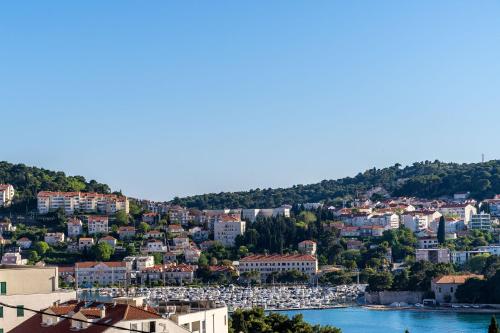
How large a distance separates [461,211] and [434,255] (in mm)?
15508

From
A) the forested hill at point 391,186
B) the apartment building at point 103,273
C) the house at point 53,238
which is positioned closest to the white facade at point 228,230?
the house at point 53,238

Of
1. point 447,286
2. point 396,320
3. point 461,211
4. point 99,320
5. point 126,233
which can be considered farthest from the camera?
point 461,211

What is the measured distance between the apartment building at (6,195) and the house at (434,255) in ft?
86.6

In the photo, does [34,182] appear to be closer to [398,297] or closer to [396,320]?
[398,297]

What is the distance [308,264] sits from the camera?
53.2 metres

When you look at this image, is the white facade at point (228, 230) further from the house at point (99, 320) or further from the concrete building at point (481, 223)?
the house at point (99, 320)

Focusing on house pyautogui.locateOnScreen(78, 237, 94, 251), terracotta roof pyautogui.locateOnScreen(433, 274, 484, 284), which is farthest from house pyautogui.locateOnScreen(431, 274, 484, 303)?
house pyautogui.locateOnScreen(78, 237, 94, 251)

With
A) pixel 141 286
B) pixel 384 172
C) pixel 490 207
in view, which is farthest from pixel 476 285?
pixel 384 172

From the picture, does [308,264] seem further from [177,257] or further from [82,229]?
[82,229]

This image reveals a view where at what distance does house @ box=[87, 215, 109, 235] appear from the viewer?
201ft

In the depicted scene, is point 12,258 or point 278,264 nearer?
point 12,258

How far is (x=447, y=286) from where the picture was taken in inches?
1657

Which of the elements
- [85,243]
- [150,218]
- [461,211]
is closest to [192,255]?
[85,243]

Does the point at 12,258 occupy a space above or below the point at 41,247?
below
